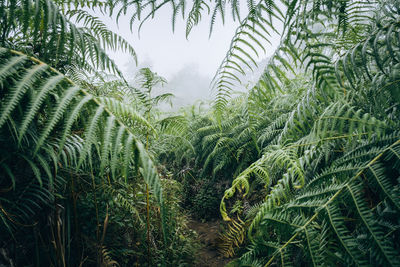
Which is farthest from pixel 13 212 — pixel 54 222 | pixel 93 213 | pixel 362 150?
pixel 362 150

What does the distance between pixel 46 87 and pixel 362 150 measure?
1161 millimetres

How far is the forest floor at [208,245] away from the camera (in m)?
1.84

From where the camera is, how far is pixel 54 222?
100 cm

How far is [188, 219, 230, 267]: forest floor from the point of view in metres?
1.84

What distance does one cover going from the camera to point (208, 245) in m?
2.11

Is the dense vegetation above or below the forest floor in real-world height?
above

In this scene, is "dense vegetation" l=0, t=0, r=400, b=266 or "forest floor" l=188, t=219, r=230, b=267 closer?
"dense vegetation" l=0, t=0, r=400, b=266

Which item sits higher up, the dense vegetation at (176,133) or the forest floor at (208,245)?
the dense vegetation at (176,133)

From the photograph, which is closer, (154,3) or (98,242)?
(154,3)

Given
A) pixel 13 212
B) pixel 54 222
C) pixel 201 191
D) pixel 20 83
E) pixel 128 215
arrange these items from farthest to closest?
1. pixel 201 191
2. pixel 128 215
3. pixel 54 222
4. pixel 13 212
5. pixel 20 83

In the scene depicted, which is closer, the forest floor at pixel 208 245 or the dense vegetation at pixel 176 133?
the dense vegetation at pixel 176 133

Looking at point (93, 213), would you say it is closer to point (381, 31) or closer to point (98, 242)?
point (98, 242)

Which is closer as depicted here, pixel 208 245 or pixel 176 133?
pixel 176 133

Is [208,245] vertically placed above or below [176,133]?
below
